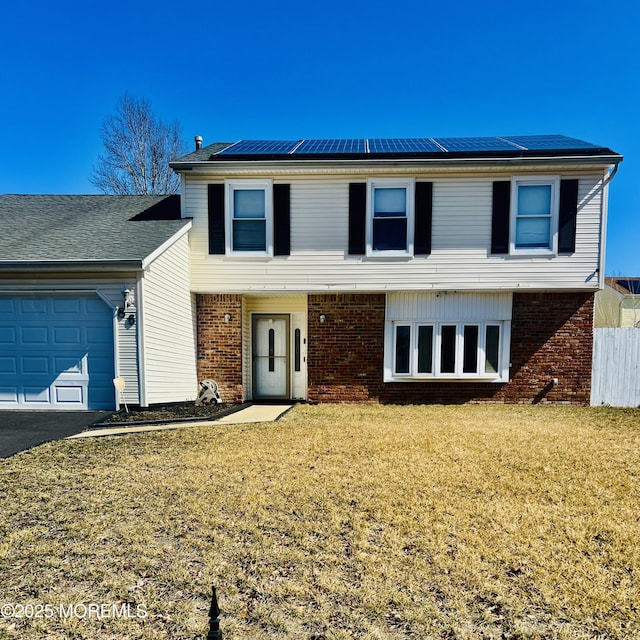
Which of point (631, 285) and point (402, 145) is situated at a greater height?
point (402, 145)

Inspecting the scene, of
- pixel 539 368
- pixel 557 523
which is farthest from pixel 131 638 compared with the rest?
pixel 539 368

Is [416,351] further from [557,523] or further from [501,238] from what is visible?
[557,523]

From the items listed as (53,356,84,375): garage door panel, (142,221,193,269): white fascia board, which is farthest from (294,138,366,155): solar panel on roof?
(53,356,84,375): garage door panel

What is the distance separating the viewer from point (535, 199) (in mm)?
8359

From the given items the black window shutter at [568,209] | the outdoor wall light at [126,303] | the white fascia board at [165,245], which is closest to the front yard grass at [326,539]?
the outdoor wall light at [126,303]

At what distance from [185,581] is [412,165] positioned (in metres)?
8.24

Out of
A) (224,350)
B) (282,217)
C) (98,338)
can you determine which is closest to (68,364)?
(98,338)

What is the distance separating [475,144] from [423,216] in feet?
9.04

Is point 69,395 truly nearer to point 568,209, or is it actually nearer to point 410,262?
point 410,262

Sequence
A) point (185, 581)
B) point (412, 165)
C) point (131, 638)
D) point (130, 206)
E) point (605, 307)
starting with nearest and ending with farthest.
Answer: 1. point (131, 638)
2. point (185, 581)
3. point (412, 165)
4. point (130, 206)
5. point (605, 307)

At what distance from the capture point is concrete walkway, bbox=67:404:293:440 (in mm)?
5967

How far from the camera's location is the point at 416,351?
28.6 feet

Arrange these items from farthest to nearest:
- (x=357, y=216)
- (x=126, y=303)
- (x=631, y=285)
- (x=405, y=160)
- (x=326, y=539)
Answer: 1. (x=631, y=285)
2. (x=357, y=216)
3. (x=405, y=160)
4. (x=126, y=303)
5. (x=326, y=539)

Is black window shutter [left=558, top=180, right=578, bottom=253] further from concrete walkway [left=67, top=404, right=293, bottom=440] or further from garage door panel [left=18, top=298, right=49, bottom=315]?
garage door panel [left=18, top=298, right=49, bottom=315]
